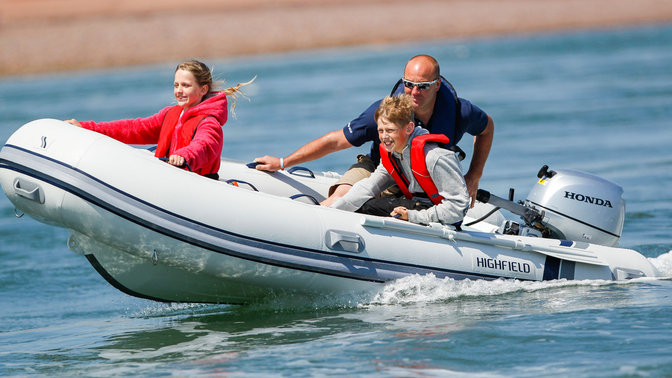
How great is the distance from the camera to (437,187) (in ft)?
16.1

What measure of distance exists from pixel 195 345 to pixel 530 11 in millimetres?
41675

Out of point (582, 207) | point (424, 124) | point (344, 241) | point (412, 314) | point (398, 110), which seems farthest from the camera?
point (582, 207)

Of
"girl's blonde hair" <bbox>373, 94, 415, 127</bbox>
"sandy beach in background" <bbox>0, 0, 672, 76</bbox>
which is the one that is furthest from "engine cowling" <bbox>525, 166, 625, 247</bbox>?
"sandy beach in background" <bbox>0, 0, 672, 76</bbox>

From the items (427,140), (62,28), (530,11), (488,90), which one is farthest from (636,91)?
(62,28)

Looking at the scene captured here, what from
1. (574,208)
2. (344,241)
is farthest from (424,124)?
(574,208)

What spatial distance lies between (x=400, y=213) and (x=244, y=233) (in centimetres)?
89

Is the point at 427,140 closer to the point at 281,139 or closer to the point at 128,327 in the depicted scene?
the point at 128,327

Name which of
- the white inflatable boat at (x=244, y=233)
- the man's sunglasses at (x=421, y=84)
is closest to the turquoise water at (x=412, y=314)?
the white inflatable boat at (x=244, y=233)

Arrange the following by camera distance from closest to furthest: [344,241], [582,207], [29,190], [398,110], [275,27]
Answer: [29,190] → [398,110] → [344,241] → [582,207] → [275,27]

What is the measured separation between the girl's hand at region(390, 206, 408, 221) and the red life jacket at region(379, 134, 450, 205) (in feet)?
0.51

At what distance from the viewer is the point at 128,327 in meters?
5.41

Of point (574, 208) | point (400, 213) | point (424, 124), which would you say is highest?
point (424, 124)

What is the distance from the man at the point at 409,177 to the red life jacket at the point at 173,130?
0.89 meters

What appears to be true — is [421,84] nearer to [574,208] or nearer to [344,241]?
[344,241]
